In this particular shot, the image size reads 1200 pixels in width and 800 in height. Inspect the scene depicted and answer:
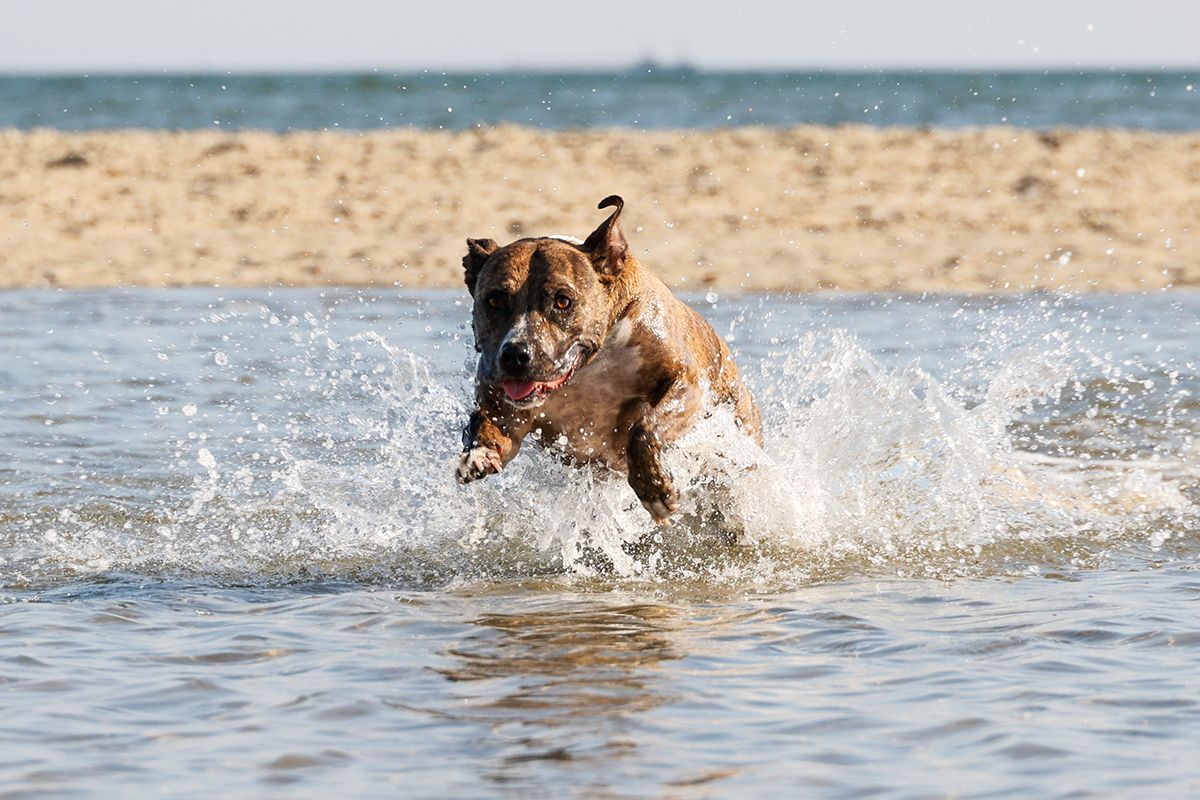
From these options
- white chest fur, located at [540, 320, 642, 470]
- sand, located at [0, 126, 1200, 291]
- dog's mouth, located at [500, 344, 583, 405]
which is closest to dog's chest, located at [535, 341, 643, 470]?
white chest fur, located at [540, 320, 642, 470]

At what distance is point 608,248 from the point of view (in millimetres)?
6703

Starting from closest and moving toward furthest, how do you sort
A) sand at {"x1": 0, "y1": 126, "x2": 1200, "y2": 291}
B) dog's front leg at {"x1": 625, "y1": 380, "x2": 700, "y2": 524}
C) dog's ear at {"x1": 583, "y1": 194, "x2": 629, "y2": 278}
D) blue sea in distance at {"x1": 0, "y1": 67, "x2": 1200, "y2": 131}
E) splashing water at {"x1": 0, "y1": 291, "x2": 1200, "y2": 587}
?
dog's front leg at {"x1": 625, "y1": 380, "x2": 700, "y2": 524} → dog's ear at {"x1": 583, "y1": 194, "x2": 629, "y2": 278} → splashing water at {"x1": 0, "y1": 291, "x2": 1200, "y2": 587} → sand at {"x1": 0, "y1": 126, "x2": 1200, "y2": 291} → blue sea in distance at {"x1": 0, "y1": 67, "x2": 1200, "y2": 131}

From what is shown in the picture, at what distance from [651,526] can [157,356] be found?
235 inches

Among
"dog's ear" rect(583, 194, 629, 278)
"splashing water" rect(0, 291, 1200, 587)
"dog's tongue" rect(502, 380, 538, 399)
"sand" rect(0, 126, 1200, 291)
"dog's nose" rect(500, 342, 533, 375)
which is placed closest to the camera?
"dog's nose" rect(500, 342, 533, 375)

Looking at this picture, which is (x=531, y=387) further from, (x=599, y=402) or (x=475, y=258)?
(x=475, y=258)

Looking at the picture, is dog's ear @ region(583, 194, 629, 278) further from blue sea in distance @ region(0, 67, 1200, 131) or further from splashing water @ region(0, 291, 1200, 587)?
blue sea in distance @ region(0, 67, 1200, 131)

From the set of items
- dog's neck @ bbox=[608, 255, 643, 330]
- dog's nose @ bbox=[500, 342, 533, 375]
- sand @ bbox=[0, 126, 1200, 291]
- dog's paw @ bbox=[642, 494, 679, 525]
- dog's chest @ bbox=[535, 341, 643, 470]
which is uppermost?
sand @ bbox=[0, 126, 1200, 291]

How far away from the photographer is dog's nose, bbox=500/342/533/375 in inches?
243

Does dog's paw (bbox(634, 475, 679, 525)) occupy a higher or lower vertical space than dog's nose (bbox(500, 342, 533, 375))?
lower

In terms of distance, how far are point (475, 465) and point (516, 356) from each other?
56cm

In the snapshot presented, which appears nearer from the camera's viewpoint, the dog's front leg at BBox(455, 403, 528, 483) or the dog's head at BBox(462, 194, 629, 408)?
the dog's head at BBox(462, 194, 629, 408)

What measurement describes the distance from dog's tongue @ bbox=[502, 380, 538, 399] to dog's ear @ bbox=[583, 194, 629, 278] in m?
0.59

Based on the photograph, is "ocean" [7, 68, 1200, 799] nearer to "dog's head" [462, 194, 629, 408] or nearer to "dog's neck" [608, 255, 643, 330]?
"dog's neck" [608, 255, 643, 330]

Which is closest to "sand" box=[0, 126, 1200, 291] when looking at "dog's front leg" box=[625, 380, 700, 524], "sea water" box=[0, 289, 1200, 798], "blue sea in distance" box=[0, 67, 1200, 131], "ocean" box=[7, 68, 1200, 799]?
"ocean" box=[7, 68, 1200, 799]
